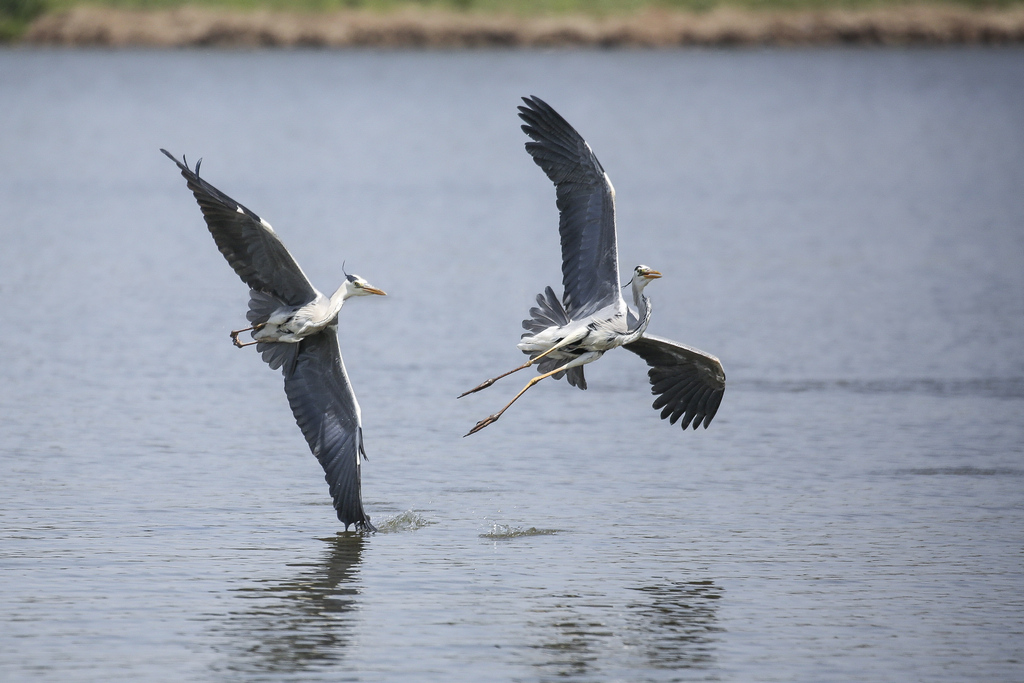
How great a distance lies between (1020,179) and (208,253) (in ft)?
71.8

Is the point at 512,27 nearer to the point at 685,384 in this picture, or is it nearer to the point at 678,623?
the point at 685,384

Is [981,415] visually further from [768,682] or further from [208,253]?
[208,253]

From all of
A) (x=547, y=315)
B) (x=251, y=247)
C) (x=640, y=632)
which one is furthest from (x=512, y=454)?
(x=640, y=632)

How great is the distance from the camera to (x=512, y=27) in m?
78.1

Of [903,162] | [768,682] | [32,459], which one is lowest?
[768,682]

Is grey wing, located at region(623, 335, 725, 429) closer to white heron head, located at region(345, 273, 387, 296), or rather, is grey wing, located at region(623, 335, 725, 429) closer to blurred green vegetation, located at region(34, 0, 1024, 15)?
white heron head, located at region(345, 273, 387, 296)

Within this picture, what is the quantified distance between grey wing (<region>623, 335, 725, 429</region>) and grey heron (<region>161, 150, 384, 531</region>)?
2.55m

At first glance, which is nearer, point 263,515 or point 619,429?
point 263,515

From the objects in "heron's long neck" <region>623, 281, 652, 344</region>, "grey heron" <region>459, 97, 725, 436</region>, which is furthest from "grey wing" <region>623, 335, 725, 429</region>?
"heron's long neck" <region>623, 281, 652, 344</region>

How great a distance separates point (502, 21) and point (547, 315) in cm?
6679

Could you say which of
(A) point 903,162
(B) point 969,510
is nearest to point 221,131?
→ (A) point 903,162

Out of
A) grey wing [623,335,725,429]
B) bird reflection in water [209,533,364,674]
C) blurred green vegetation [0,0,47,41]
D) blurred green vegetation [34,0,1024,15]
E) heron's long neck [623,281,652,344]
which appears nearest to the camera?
bird reflection in water [209,533,364,674]

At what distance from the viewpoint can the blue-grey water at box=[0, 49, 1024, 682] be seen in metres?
10.7

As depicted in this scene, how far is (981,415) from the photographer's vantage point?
680 inches
